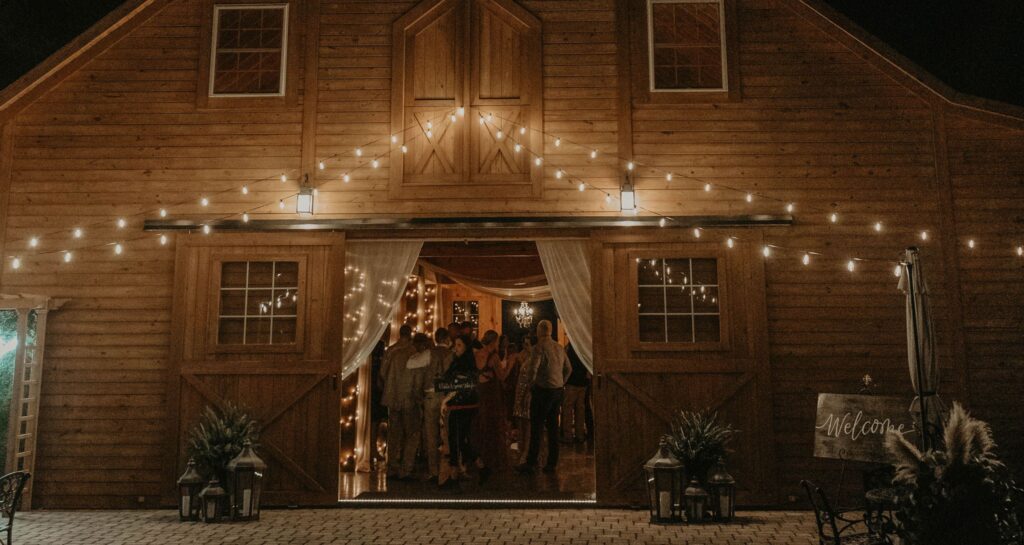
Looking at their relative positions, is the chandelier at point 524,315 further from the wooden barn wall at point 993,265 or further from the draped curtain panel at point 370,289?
the wooden barn wall at point 993,265

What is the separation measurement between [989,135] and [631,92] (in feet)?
11.9

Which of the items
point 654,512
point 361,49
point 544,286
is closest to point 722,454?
point 654,512

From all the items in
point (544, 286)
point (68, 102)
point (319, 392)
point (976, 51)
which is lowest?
point (319, 392)

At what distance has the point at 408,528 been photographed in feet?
20.6

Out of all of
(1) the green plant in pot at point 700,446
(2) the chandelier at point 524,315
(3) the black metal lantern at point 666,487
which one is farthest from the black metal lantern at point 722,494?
(2) the chandelier at point 524,315

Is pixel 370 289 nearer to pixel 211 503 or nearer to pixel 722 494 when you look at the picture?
pixel 211 503

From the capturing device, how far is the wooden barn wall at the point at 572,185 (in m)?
7.29

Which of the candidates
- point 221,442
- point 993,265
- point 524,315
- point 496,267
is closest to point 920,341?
point 993,265

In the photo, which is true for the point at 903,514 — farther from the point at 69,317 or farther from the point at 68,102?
the point at 68,102

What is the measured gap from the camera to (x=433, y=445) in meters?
8.12

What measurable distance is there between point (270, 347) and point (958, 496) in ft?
19.6

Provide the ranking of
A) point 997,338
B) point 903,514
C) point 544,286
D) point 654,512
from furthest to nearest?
point 544,286
point 997,338
point 654,512
point 903,514

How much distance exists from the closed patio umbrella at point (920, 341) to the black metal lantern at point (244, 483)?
18.1 ft

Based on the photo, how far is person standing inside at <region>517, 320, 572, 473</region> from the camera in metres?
8.48
